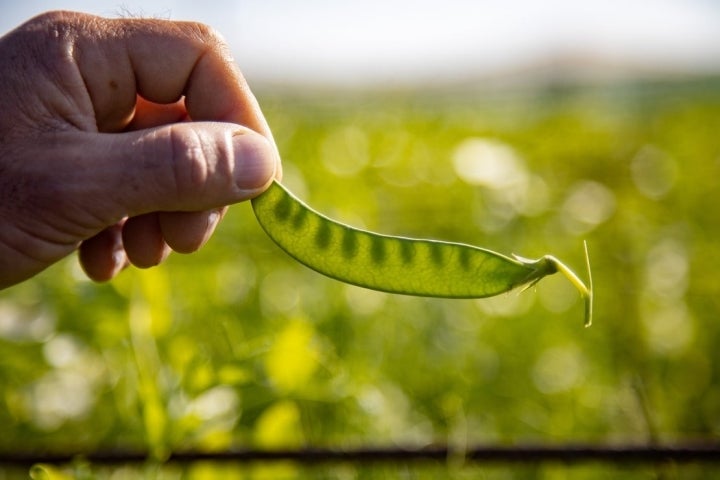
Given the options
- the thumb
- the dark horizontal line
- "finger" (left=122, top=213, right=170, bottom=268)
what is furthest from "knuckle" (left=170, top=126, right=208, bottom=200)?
the dark horizontal line

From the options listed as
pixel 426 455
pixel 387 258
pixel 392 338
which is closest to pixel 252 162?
pixel 387 258

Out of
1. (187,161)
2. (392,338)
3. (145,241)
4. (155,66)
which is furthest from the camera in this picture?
(392,338)

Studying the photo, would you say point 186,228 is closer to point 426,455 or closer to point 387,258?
point 387,258

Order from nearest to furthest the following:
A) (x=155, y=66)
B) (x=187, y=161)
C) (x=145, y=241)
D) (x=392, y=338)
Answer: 1. (x=187, y=161)
2. (x=155, y=66)
3. (x=145, y=241)
4. (x=392, y=338)

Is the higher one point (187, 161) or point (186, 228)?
point (187, 161)

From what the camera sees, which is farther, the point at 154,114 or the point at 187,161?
the point at 154,114

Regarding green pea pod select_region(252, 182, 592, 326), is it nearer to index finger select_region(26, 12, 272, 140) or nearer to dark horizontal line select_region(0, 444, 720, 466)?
index finger select_region(26, 12, 272, 140)

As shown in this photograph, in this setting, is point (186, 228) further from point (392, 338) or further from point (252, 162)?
point (392, 338)

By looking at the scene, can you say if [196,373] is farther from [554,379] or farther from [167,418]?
[554,379]
